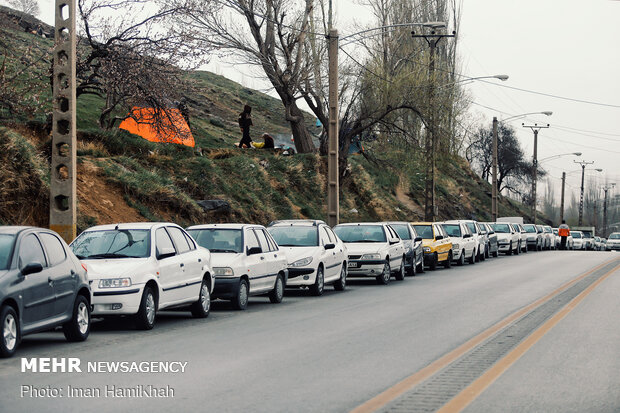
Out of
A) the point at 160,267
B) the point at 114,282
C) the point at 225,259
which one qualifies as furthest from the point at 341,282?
the point at 114,282

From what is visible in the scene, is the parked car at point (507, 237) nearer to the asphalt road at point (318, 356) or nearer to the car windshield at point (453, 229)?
the car windshield at point (453, 229)

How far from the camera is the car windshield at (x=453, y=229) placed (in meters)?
36.9

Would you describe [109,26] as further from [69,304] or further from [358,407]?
[358,407]

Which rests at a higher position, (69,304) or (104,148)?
(104,148)

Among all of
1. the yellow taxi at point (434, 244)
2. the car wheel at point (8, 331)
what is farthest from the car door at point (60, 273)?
the yellow taxi at point (434, 244)

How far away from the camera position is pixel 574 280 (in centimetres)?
2450

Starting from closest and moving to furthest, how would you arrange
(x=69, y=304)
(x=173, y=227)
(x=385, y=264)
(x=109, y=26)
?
(x=69, y=304), (x=173, y=227), (x=385, y=264), (x=109, y=26)

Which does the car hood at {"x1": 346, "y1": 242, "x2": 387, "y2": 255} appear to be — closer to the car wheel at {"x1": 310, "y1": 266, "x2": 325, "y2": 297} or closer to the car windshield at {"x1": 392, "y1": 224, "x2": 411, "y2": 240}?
the car wheel at {"x1": 310, "y1": 266, "x2": 325, "y2": 297}

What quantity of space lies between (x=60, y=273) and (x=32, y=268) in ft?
2.84

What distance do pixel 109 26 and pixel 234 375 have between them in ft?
65.2

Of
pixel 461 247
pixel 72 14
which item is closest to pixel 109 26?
pixel 72 14

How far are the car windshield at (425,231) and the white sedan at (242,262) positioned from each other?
14.7 m

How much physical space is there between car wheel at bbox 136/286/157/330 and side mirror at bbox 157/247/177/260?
592 mm

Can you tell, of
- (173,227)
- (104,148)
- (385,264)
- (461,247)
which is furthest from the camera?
(461,247)
